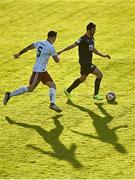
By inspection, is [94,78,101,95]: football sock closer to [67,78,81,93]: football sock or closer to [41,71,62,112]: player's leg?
[67,78,81,93]: football sock

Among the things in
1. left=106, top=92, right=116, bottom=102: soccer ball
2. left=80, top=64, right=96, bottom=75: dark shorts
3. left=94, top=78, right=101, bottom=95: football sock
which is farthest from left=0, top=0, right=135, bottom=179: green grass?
left=80, top=64, right=96, bottom=75: dark shorts

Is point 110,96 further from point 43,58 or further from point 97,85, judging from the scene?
point 43,58

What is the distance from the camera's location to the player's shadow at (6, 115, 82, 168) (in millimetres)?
9727

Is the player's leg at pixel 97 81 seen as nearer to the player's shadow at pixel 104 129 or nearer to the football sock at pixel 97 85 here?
the football sock at pixel 97 85

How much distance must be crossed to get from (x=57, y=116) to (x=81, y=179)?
3.49m

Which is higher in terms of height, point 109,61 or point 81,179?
point 109,61

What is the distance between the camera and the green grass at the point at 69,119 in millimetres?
9383

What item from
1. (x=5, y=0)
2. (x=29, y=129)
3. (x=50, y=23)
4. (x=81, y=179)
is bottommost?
(x=81, y=179)

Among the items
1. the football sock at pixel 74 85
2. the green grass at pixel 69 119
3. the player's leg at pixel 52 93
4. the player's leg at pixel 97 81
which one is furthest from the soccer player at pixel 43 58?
the player's leg at pixel 97 81

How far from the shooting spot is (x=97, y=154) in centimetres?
988

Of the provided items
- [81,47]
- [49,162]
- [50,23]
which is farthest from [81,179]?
[50,23]

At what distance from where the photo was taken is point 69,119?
11891 millimetres

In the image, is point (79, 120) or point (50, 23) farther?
point (50, 23)

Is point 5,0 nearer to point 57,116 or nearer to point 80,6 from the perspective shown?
point 80,6
